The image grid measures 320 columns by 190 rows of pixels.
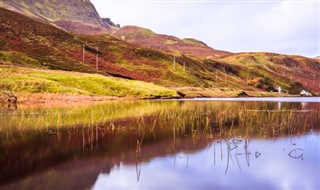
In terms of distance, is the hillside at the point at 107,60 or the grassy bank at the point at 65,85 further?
the hillside at the point at 107,60

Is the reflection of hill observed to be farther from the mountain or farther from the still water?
the mountain

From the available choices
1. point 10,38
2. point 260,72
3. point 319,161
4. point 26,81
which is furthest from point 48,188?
point 260,72

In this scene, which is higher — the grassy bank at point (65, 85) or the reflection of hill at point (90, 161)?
the grassy bank at point (65, 85)

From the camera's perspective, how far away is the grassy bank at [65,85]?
50.9m

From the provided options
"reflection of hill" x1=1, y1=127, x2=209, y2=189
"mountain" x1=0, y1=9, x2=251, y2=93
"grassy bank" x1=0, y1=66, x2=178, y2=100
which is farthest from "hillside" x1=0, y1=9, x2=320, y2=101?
"reflection of hill" x1=1, y1=127, x2=209, y2=189

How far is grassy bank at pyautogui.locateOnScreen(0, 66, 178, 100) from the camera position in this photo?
2005 inches

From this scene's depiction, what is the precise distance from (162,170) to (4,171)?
5.47 metres

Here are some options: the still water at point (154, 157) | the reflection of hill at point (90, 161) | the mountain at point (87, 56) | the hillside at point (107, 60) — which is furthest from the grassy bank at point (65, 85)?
the reflection of hill at point (90, 161)

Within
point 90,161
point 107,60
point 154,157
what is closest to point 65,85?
point 154,157

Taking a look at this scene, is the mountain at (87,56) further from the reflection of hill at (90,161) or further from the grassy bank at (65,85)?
the reflection of hill at (90,161)

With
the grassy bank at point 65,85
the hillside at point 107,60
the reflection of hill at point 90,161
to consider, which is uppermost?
the hillside at point 107,60

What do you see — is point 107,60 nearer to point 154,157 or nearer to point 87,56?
point 87,56

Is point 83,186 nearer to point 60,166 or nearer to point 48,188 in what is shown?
point 48,188

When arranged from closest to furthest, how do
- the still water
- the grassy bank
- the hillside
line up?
1. the still water
2. the grassy bank
3. the hillside
